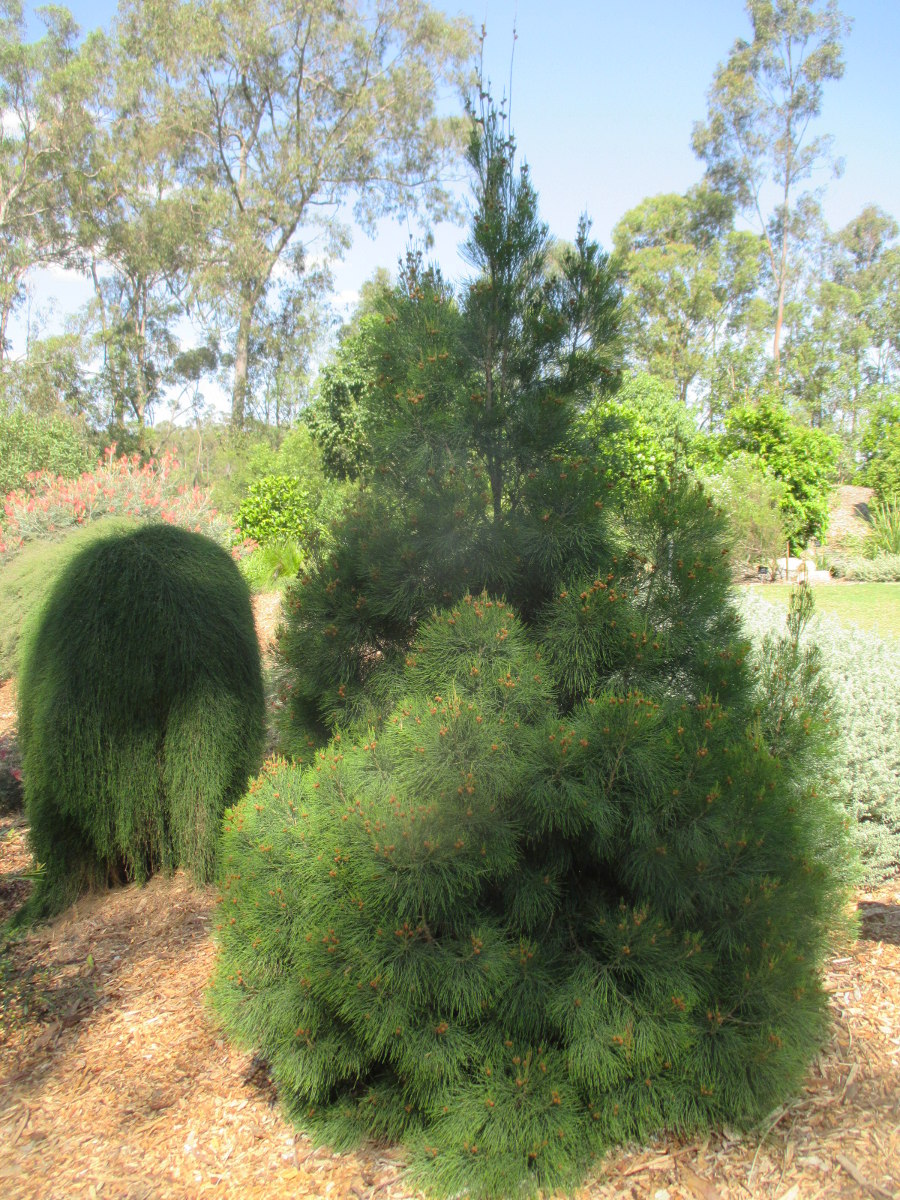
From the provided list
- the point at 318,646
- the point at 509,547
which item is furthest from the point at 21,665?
the point at 509,547

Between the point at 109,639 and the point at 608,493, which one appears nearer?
the point at 608,493

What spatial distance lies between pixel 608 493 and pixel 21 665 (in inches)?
106

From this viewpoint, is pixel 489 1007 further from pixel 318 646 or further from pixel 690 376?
pixel 690 376

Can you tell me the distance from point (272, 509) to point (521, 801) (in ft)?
35.8

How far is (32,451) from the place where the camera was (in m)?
14.3

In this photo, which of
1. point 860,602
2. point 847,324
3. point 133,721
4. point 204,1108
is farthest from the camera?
point 847,324

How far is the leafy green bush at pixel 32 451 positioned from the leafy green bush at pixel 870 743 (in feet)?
42.3

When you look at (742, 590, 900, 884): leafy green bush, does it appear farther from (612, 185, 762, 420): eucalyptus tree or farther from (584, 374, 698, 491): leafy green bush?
(612, 185, 762, 420): eucalyptus tree

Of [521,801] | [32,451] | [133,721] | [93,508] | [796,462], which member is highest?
[32,451]

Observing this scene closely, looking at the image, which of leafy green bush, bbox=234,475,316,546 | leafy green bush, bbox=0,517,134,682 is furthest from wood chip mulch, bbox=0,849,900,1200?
leafy green bush, bbox=234,475,316,546

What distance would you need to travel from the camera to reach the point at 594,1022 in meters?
1.93

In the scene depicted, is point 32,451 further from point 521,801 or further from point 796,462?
point 521,801


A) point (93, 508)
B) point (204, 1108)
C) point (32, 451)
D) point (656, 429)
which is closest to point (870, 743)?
point (204, 1108)

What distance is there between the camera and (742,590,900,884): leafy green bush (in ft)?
11.4
